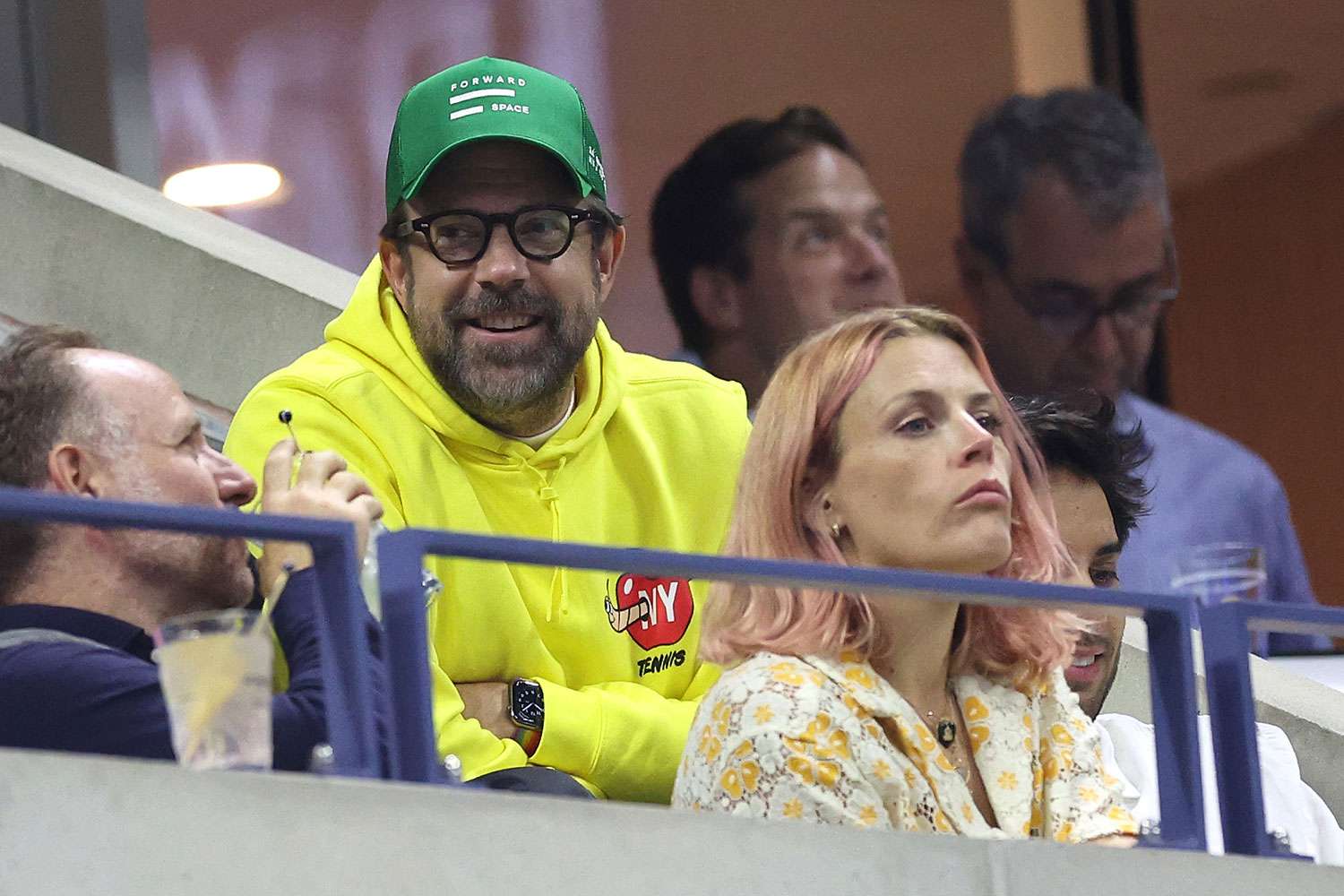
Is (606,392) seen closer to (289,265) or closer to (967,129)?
(289,265)

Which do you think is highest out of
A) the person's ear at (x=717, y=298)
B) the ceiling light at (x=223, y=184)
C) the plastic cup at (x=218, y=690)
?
the ceiling light at (x=223, y=184)

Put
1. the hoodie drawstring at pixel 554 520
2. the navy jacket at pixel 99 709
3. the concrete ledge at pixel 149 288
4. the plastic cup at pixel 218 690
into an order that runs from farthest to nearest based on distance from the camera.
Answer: the concrete ledge at pixel 149 288, the hoodie drawstring at pixel 554 520, the navy jacket at pixel 99 709, the plastic cup at pixel 218 690

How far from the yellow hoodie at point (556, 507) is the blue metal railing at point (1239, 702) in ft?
2.93

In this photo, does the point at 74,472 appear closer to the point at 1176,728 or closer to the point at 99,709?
the point at 99,709

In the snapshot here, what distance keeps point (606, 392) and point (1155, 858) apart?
140 centimetres

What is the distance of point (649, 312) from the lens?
6.47m

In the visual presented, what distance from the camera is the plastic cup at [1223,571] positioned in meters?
5.91

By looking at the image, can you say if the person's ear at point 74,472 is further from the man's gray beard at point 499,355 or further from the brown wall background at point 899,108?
the brown wall background at point 899,108

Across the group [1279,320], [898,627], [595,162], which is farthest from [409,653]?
[1279,320]

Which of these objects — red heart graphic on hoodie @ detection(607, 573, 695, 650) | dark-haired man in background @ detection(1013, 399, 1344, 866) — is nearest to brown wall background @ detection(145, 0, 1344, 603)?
dark-haired man in background @ detection(1013, 399, 1344, 866)

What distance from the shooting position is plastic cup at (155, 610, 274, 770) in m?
2.39

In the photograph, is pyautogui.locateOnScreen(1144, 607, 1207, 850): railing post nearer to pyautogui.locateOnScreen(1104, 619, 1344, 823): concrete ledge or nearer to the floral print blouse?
the floral print blouse

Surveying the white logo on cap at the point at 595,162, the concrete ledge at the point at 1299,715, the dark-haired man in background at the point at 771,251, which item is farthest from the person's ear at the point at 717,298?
the white logo on cap at the point at 595,162

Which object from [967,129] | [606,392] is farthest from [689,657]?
[967,129]
